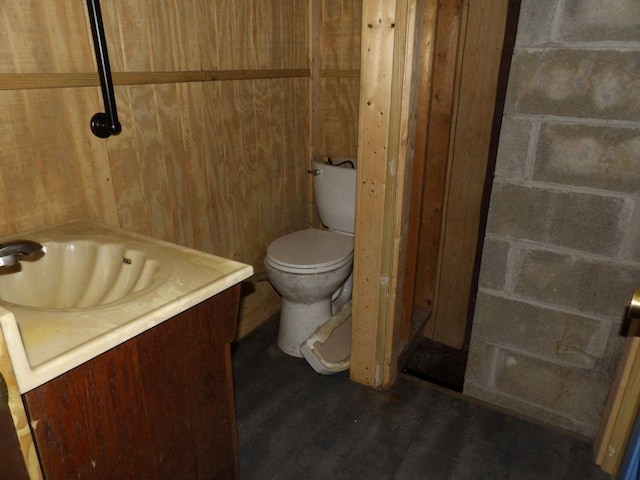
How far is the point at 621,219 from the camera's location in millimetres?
1401

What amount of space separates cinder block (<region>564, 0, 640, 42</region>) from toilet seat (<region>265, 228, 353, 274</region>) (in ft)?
3.70

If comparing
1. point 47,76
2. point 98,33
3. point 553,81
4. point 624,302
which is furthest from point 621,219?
point 47,76

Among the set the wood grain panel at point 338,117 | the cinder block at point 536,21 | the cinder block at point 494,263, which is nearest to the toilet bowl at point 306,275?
the wood grain panel at point 338,117

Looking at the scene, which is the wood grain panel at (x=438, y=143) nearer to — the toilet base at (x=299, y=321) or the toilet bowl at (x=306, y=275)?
the toilet bowl at (x=306, y=275)

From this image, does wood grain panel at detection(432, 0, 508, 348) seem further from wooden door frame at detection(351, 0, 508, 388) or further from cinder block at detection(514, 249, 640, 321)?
cinder block at detection(514, 249, 640, 321)

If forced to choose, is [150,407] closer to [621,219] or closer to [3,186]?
[3,186]

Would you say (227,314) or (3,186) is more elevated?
(3,186)

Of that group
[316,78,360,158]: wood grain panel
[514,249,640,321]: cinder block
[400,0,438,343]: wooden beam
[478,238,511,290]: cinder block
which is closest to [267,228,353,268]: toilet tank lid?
[400,0,438,343]: wooden beam

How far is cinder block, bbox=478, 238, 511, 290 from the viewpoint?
5.30 feet

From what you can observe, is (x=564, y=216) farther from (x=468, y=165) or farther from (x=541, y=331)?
(x=468, y=165)

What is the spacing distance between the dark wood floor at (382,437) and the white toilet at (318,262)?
0.25 metres

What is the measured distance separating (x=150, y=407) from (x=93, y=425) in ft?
0.41

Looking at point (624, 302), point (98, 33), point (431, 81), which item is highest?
point (98, 33)

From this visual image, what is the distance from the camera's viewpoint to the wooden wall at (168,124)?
1.22m
